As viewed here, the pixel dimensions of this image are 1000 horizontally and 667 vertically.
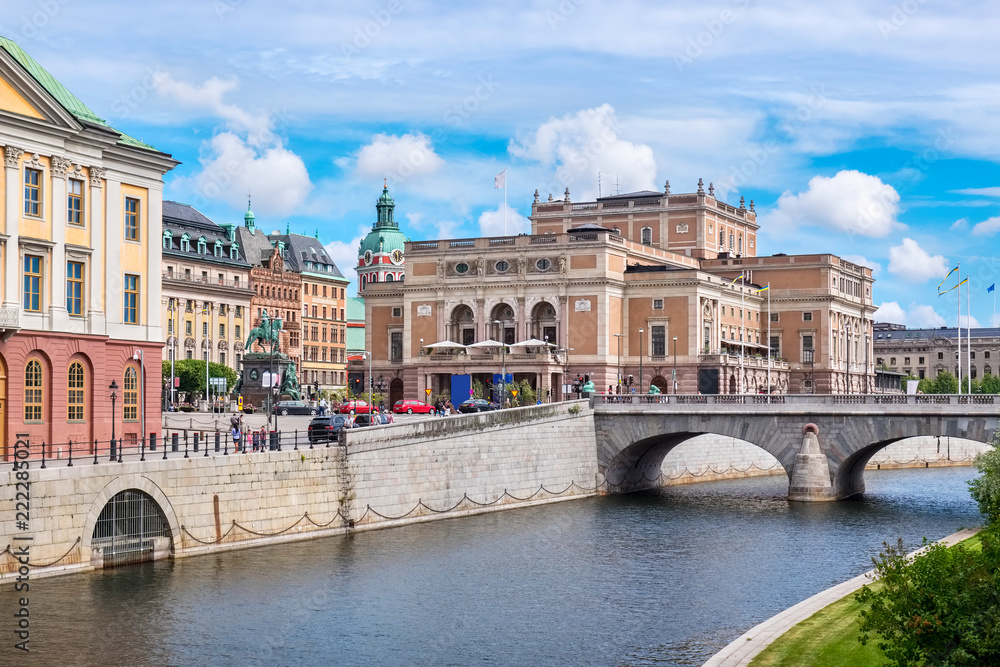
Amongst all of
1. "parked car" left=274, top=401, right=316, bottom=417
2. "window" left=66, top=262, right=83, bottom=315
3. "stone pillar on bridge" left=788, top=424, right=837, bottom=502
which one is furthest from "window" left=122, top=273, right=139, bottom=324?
"stone pillar on bridge" left=788, top=424, right=837, bottom=502

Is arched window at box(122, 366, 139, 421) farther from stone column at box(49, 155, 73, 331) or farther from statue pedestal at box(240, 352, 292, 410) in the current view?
statue pedestal at box(240, 352, 292, 410)

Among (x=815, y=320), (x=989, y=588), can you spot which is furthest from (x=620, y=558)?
(x=815, y=320)

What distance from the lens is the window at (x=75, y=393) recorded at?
57812 mm

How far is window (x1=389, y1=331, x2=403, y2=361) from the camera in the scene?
134875mm

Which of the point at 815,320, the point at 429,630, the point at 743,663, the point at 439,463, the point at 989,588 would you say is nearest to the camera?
the point at 989,588

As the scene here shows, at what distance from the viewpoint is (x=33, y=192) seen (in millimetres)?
56094

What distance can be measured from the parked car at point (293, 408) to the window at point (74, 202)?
123ft

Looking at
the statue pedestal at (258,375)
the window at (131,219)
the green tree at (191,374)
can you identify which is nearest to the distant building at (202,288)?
the green tree at (191,374)

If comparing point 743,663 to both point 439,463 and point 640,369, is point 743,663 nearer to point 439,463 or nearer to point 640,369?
point 439,463

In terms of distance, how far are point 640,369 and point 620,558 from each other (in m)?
66.9

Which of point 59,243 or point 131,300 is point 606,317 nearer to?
point 131,300

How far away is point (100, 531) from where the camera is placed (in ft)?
157

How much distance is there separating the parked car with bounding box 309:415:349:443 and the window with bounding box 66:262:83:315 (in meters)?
11.8

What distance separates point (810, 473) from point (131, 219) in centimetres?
4118
